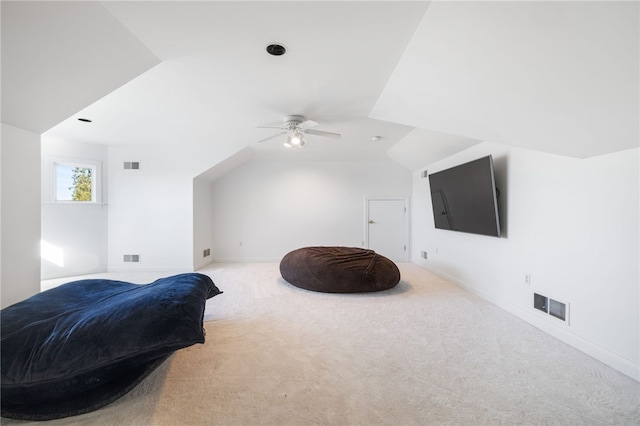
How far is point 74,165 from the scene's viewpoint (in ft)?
15.2

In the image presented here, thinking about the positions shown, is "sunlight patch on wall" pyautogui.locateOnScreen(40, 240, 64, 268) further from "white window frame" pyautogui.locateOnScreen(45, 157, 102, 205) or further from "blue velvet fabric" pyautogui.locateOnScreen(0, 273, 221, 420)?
"blue velvet fabric" pyautogui.locateOnScreen(0, 273, 221, 420)

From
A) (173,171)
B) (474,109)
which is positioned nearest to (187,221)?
(173,171)

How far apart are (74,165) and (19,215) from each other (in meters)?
3.36

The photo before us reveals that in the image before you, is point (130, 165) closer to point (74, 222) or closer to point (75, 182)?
point (75, 182)

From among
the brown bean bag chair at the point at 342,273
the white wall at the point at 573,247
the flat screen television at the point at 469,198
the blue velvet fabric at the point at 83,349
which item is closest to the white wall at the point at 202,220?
the brown bean bag chair at the point at 342,273

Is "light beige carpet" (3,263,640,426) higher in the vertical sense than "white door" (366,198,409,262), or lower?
lower

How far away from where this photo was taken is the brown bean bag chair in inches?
147

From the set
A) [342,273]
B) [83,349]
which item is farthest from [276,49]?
[342,273]

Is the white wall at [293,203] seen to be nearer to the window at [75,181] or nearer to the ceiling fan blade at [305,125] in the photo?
the window at [75,181]

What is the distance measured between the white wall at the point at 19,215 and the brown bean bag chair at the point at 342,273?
2852 millimetres

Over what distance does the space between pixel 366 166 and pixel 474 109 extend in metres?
3.96

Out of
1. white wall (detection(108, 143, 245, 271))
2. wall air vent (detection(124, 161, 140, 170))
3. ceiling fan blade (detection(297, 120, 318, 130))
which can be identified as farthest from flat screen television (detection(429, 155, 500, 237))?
wall air vent (detection(124, 161, 140, 170))

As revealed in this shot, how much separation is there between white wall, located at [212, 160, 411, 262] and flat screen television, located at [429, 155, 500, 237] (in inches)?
76.0

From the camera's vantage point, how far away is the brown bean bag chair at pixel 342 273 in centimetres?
373
